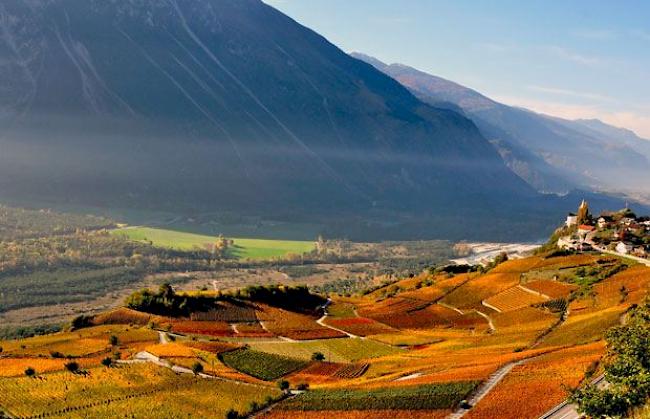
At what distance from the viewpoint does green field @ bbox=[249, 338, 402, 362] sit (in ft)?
265

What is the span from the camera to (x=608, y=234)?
139 m

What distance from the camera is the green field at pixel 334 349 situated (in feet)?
265

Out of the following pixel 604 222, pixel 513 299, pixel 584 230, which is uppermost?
pixel 604 222

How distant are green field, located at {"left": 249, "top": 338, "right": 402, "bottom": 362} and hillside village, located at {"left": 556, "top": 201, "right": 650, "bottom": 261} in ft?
196

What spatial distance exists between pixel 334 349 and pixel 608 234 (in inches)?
3247

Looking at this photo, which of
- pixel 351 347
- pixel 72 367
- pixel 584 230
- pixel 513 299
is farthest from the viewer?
pixel 584 230

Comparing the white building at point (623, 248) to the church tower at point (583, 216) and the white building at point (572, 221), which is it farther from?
the white building at point (572, 221)

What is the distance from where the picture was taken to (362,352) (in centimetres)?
8306

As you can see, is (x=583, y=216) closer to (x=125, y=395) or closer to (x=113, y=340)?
(x=113, y=340)

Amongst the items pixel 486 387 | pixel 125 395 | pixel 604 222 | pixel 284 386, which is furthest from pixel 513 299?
pixel 125 395

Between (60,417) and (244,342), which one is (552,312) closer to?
(244,342)

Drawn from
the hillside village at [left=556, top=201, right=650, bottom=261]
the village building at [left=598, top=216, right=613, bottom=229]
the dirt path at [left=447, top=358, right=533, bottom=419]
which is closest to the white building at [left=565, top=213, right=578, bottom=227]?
the hillside village at [left=556, top=201, right=650, bottom=261]

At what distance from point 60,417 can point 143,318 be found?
1868 inches

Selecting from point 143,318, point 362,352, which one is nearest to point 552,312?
point 362,352
